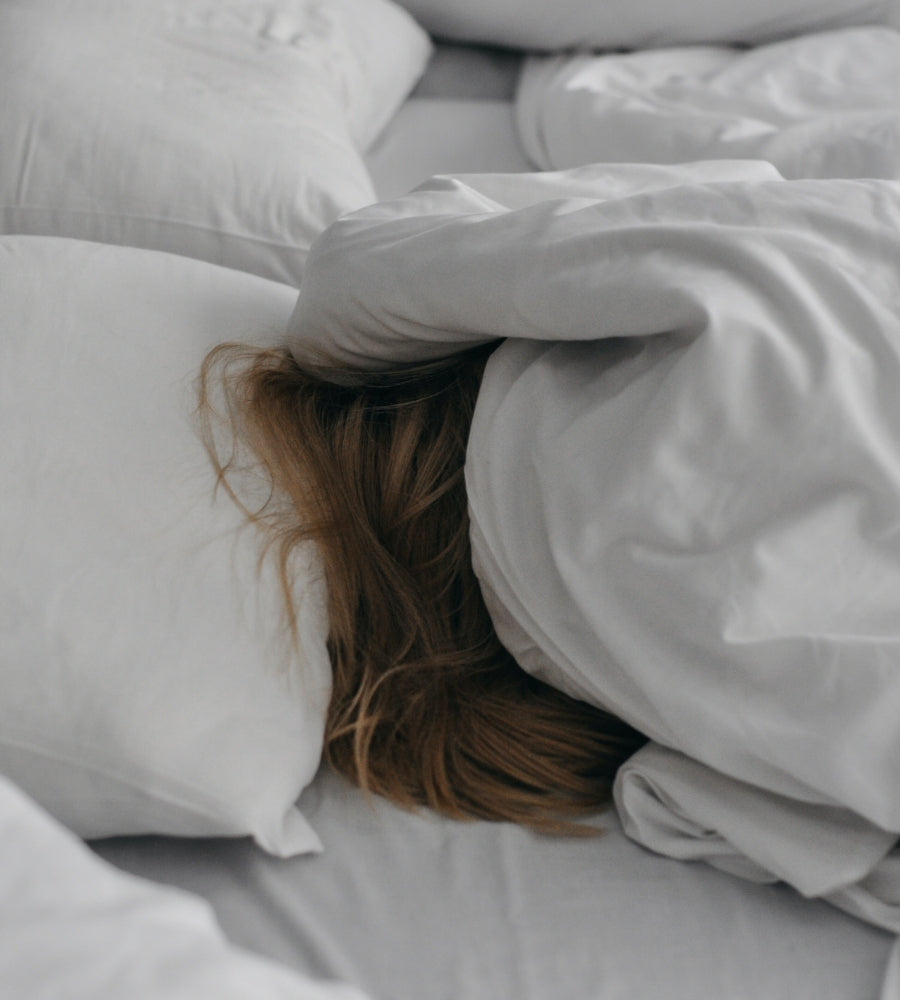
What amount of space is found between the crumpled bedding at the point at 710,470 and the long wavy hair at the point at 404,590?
38 mm

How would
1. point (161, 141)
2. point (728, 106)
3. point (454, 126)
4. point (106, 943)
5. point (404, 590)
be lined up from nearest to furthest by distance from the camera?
point (106, 943) → point (404, 590) → point (161, 141) → point (728, 106) → point (454, 126)

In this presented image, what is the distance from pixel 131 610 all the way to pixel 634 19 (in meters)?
1.05

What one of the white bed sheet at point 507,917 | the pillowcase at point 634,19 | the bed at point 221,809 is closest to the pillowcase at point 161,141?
the bed at point 221,809

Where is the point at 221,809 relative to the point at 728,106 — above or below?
below

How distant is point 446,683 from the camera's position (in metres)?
0.62

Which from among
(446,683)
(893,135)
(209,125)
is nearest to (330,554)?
(446,683)

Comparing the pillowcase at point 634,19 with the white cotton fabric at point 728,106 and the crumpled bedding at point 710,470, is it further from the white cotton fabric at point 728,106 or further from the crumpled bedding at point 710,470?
the crumpled bedding at point 710,470

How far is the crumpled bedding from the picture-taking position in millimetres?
489

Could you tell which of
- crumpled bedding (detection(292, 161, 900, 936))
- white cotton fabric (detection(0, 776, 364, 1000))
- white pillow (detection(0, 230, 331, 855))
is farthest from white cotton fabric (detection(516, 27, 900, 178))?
white cotton fabric (detection(0, 776, 364, 1000))

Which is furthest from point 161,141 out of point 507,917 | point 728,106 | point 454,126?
point 507,917

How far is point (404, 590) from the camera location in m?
0.64

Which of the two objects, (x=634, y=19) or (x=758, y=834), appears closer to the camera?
(x=758, y=834)

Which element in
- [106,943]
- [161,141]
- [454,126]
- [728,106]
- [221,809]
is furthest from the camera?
[454,126]

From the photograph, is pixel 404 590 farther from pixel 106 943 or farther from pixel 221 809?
pixel 106 943
